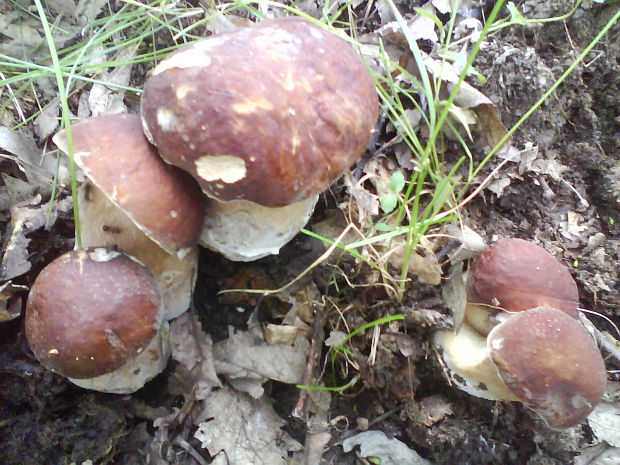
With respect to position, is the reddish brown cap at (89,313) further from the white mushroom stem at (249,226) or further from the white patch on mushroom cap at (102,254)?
the white mushroom stem at (249,226)

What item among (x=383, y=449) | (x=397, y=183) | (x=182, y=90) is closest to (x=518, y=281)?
(x=397, y=183)

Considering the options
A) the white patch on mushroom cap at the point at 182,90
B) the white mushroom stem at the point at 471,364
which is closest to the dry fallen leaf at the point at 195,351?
the white mushroom stem at the point at 471,364

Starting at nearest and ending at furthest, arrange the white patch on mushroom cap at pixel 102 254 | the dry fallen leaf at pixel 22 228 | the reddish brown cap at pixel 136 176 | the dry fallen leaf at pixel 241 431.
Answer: the reddish brown cap at pixel 136 176 < the white patch on mushroom cap at pixel 102 254 < the dry fallen leaf at pixel 22 228 < the dry fallen leaf at pixel 241 431

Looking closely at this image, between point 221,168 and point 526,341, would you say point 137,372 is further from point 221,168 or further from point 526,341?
point 526,341

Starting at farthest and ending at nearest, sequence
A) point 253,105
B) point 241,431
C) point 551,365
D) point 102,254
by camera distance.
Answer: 1. point 241,431
2. point 102,254
3. point 551,365
4. point 253,105

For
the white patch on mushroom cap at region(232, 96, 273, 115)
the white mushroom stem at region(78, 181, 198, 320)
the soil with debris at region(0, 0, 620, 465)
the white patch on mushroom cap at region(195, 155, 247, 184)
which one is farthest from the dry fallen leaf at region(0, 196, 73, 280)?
the white patch on mushroom cap at region(232, 96, 273, 115)

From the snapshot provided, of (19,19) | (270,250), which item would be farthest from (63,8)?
(270,250)

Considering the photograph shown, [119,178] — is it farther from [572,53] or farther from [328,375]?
[572,53]
